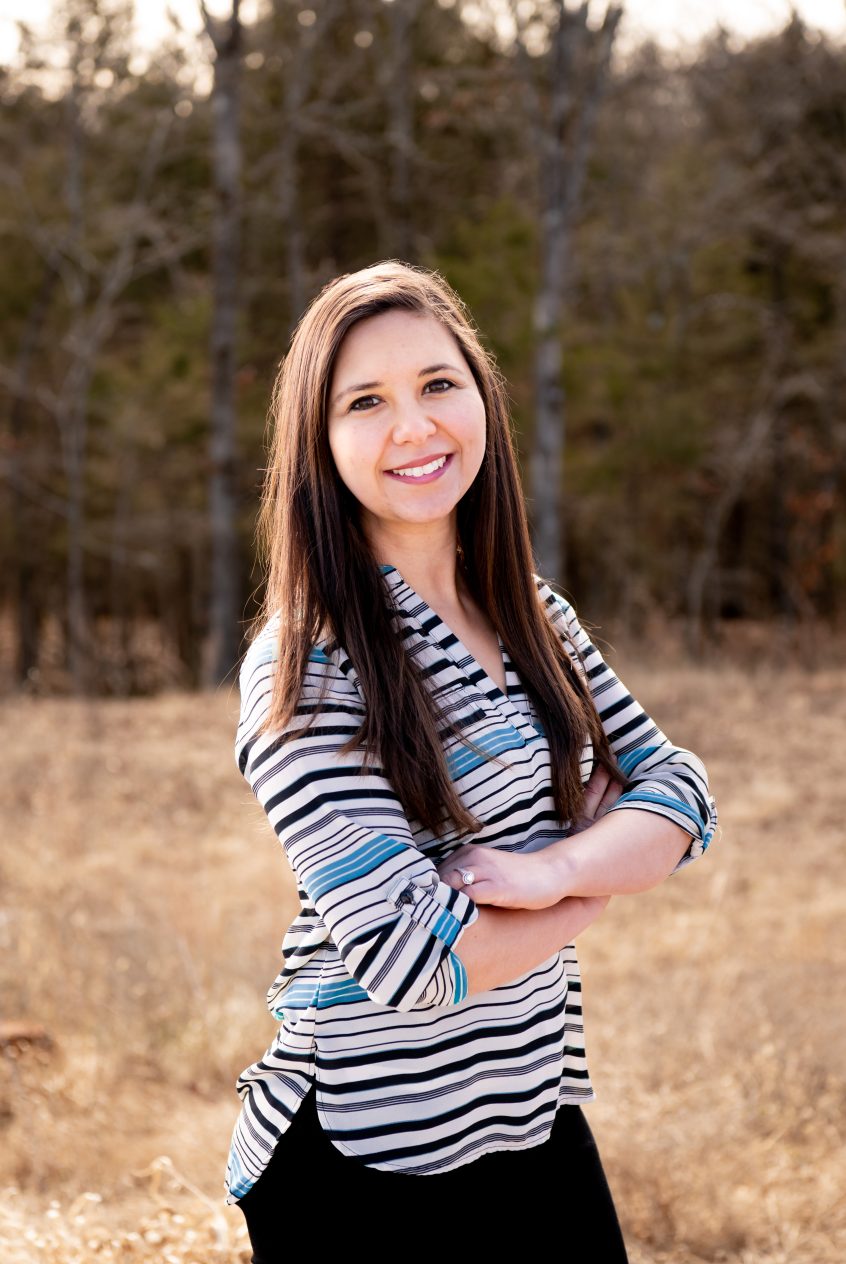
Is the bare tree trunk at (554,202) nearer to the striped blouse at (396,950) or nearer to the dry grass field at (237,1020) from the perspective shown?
the dry grass field at (237,1020)

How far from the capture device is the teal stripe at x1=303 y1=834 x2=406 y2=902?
1339mm

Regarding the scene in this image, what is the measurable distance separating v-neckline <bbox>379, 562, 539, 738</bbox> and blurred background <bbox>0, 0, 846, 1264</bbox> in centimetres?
40

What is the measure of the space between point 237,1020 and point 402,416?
2.54 m

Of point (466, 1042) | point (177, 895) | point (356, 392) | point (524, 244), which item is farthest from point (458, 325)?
point (524, 244)

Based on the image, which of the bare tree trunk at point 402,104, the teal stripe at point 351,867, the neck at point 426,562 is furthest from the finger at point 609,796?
the bare tree trunk at point 402,104

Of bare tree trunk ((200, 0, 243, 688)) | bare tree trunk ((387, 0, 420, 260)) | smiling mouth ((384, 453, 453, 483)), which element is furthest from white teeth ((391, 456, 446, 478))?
bare tree trunk ((387, 0, 420, 260))

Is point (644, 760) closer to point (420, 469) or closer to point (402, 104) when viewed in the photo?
point (420, 469)

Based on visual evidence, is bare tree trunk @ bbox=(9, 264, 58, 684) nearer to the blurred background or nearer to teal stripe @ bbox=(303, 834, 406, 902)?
the blurred background

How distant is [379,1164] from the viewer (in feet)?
4.64

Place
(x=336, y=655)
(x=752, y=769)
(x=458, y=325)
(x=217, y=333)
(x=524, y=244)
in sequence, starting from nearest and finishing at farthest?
1. (x=336, y=655)
2. (x=458, y=325)
3. (x=752, y=769)
4. (x=217, y=333)
5. (x=524, y=244)

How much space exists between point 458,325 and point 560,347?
10737 millimetres

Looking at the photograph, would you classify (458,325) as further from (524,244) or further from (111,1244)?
(524,244)

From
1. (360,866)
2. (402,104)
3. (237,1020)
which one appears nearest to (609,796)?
(360,866)

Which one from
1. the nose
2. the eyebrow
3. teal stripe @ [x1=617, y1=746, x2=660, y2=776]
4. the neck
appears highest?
the eyebrow
